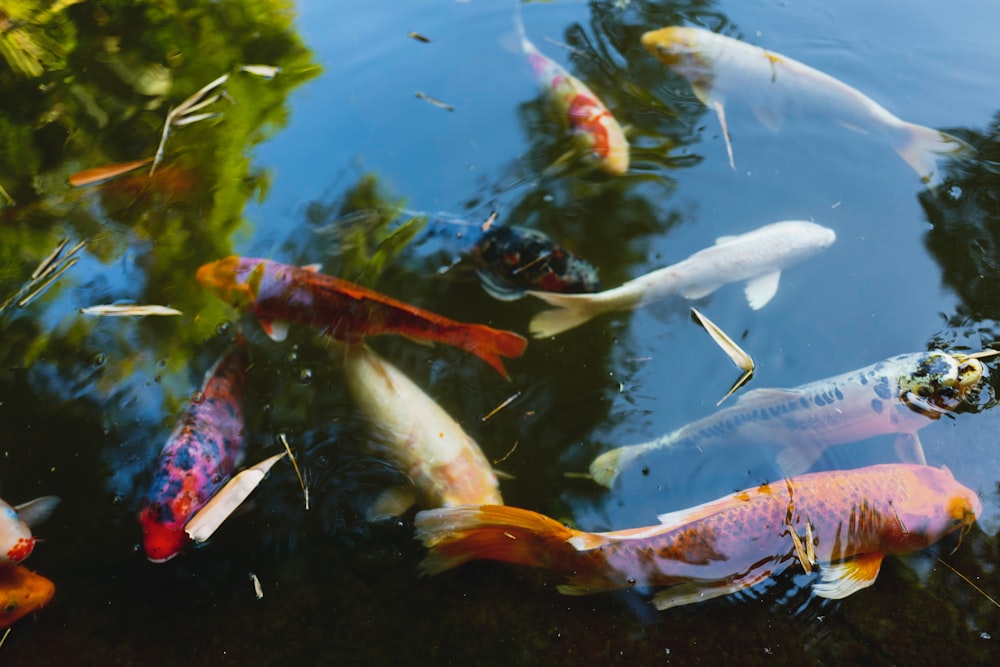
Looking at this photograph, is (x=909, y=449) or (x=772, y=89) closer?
(x=909, y=449)

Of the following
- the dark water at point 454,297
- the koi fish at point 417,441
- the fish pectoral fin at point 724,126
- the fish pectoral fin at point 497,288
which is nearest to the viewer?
the dark water at point 454,297

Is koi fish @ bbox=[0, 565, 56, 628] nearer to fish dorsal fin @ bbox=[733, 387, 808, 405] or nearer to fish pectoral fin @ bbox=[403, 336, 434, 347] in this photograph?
fish pectoral fin @ bbox=[403, 336, 434, 347]

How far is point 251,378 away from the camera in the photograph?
336 centimetres

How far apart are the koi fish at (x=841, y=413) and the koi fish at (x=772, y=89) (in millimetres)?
1518

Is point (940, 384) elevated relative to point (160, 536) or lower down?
lower down

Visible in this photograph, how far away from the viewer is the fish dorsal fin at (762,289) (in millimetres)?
3516

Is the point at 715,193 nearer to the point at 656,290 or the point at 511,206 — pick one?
the point at 656,290

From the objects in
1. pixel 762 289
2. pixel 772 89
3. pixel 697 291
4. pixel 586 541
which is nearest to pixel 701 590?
pixel 586 541

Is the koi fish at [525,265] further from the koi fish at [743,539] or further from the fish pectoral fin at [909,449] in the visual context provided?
the fish pectoral fin at [909,449]

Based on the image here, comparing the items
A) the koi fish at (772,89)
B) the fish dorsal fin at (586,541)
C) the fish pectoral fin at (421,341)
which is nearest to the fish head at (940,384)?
the koi fish at (772,89)

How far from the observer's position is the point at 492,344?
10.8 ft

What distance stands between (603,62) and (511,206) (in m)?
1.67

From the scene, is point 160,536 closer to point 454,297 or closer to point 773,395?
point 454,297

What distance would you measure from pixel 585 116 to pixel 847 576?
10.3 feet
